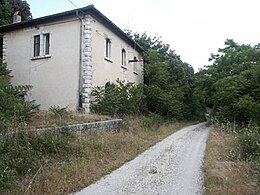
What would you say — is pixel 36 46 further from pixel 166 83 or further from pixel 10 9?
pixel 166 83

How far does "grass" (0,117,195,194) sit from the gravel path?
0.87 ft

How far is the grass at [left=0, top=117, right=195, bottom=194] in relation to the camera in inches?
221

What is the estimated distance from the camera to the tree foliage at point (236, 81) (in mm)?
18844

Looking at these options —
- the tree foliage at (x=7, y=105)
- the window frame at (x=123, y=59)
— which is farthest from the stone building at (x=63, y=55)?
the tree foliage at (x=7, y=105)

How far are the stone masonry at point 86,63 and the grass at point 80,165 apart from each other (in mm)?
5037

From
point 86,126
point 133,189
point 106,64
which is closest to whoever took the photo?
point 133,189

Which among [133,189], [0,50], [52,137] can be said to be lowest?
[133,189]

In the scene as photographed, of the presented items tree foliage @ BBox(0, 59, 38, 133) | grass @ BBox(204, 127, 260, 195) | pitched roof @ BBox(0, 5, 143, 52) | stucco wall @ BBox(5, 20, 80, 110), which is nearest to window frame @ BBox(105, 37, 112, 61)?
pitched roof @ BBox(0, 5, 143, 52)

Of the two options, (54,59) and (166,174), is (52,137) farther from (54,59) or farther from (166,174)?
(54,59)

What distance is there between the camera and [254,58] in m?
21.1

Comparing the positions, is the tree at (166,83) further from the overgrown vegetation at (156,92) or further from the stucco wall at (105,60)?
the stucco wall at (105,60)

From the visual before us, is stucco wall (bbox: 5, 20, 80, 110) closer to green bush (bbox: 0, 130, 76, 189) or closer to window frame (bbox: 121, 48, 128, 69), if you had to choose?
window frame (bbox: 121, 48, 128, 69)

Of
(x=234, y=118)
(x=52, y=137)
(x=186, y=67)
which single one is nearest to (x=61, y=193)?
(x=52, y=137)

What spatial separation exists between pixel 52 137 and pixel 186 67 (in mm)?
23453
